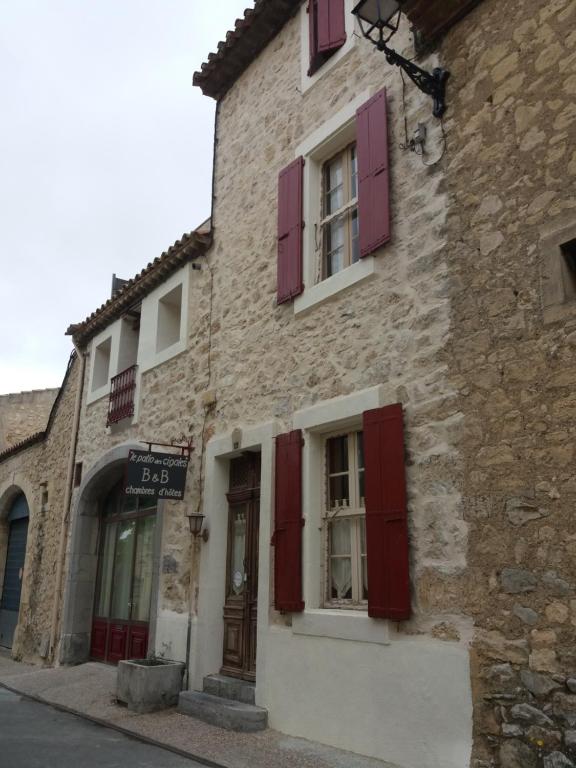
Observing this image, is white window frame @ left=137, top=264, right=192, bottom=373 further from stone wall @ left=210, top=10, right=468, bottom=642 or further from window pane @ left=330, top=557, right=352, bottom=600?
window pane @ left=330, top=557, right=352, bottom=600

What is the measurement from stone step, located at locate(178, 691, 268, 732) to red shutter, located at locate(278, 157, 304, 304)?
12.3ft

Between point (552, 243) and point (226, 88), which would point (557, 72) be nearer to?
point (552, 243)

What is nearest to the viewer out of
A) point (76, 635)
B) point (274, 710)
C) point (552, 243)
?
point (552, 243)

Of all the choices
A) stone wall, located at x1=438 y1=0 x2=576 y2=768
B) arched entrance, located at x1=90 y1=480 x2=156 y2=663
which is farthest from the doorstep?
stone wall, located at x1=438 y1=0 x2=576 y2=768

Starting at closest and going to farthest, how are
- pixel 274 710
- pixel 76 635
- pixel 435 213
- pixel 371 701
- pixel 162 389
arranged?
pixel 371 701 < pixel 435 213 < pixel 274 710 < pixel 162 389 < pixel 76 635

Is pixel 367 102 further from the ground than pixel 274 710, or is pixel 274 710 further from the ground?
pixel 367 102

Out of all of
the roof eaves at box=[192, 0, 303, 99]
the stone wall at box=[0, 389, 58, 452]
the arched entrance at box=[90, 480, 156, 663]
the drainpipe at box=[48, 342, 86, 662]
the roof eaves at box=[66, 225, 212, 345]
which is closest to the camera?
the roof eaves at box=[192, 0, 303, 99]

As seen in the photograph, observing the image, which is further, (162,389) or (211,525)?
(162,389)

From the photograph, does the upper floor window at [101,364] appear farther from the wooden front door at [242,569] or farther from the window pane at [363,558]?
the window pane at [363,558]

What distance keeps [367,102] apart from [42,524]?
9.58 m

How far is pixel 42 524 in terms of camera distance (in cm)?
1241

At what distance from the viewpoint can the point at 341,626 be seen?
527 cm

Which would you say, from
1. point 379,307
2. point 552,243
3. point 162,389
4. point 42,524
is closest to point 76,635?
point 42,524

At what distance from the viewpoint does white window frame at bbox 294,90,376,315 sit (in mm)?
6207
